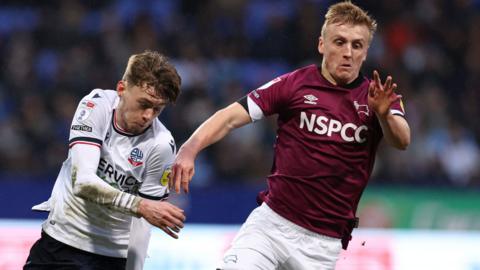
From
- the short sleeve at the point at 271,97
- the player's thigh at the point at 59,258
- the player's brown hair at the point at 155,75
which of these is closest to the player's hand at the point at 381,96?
the short sleeve at the point at 271,97

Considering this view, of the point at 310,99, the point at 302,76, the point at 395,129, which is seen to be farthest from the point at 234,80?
the point at 395,129

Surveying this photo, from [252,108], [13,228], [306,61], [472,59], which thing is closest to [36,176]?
[13,228]

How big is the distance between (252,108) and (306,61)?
264 inches

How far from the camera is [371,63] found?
11.6 m

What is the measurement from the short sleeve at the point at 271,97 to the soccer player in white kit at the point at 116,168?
17.8 inches

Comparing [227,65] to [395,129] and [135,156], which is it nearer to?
[135,156]

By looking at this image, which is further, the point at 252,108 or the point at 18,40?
the point at 18,40

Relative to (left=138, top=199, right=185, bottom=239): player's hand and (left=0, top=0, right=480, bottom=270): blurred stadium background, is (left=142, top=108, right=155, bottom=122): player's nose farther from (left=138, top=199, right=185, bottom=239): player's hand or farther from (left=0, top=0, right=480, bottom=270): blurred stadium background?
(left=0, top=0, right=480, bottom=270): blurred stadium background

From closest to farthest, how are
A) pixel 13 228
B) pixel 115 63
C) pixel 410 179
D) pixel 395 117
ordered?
1. pixel 395 117
2. pixel 13 228
3. pixel 410 179
4. pixel 115 63

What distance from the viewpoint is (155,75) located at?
16.3 feet

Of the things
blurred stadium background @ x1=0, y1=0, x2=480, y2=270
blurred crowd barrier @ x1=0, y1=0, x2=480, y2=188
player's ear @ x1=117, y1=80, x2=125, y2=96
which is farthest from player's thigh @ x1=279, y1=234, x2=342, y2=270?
blurred crowd barrier @ x1=0, y1=0, x2=480, y2=188

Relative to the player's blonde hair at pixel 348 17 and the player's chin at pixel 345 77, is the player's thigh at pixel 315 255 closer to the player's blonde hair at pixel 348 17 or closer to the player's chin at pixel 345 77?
the player's chin at pixel 345 77

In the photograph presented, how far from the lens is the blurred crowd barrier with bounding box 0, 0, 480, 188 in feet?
35.9

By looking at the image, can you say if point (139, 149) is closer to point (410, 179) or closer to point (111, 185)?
point (111, 185)
